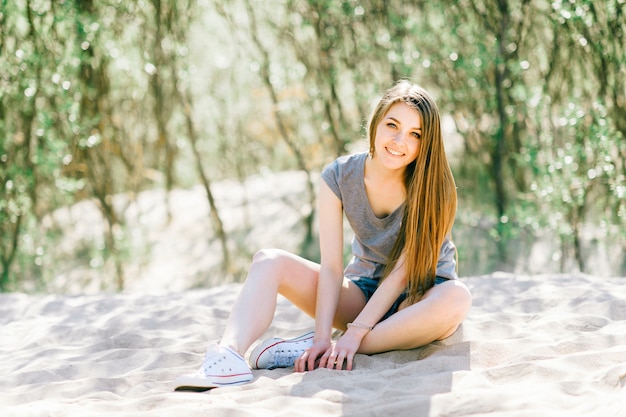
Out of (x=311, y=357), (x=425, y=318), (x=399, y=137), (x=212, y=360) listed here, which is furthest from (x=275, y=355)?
(x=399, y=137)

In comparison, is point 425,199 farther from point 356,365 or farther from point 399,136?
point 356,365

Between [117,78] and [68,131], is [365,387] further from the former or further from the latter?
[117,78]

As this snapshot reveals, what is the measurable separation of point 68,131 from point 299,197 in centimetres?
211

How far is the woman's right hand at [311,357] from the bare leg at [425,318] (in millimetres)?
141

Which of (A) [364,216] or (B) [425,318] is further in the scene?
(A) [364,216]

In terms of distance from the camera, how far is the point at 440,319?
2316 mm

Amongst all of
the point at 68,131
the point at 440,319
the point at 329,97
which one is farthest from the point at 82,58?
the point at 440,319

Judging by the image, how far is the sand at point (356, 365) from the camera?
6.14 ft

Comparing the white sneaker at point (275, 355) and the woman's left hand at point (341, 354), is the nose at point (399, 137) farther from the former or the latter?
the white sneaker at point (275, 355)

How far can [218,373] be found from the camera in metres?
2.14

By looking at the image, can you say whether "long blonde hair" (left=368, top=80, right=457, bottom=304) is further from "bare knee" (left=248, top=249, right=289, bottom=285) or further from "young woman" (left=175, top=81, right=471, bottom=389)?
"bare knee" (left=248, top=249, right=289, bottom=285)

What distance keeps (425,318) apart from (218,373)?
2.22 feet

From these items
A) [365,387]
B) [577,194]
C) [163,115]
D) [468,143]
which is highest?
[163,115]

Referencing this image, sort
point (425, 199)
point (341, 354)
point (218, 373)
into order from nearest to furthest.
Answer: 1. point (218, 373)
2. point (341, 354)
3. point (425, 199)
